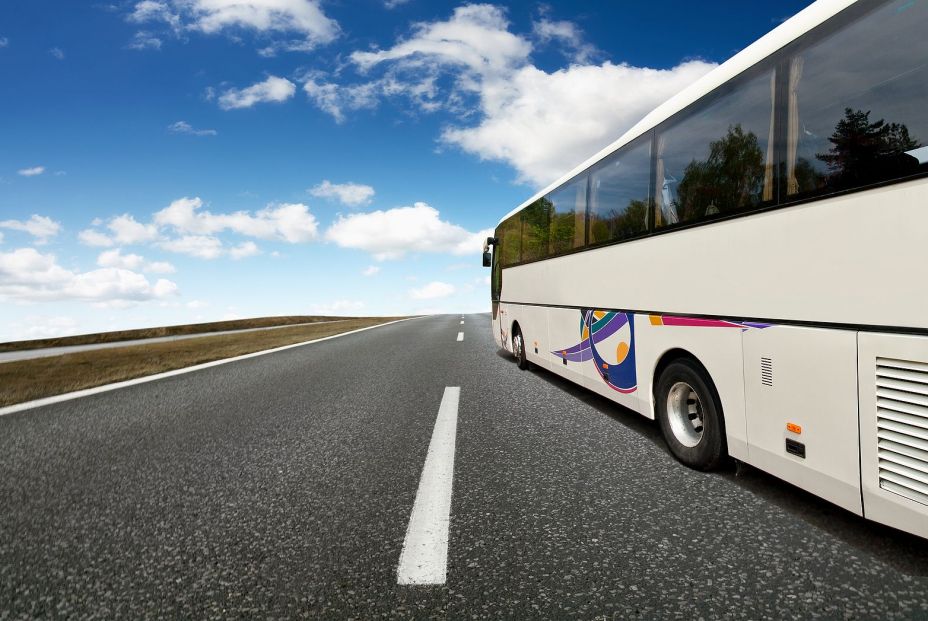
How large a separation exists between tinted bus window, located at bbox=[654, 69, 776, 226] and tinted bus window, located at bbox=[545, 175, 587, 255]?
188 cm

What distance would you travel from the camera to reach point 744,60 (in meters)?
3.71

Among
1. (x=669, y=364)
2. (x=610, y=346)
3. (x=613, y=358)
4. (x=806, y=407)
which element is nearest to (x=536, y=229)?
(x=610, y=346)

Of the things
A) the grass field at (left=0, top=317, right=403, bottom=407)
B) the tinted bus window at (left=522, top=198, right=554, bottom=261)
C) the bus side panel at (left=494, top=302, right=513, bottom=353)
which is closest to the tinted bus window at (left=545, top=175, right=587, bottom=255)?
the tinted bus window at (left=522, top=198, right=554, bottom=261)

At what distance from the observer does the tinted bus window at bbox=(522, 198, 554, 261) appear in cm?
825

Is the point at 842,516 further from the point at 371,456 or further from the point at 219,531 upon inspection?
the point at 219,531

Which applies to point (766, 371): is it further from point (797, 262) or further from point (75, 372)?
point (75, 372)

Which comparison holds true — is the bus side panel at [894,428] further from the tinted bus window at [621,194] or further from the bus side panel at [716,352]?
the tinted bus window at [621,194]

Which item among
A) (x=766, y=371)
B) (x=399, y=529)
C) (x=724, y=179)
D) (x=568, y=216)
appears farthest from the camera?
(x=568, y=216)

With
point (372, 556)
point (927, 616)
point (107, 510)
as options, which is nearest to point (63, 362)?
point (107, 510)

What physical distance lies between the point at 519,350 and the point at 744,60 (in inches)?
263

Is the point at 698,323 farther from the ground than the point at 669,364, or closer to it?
farther from the ground

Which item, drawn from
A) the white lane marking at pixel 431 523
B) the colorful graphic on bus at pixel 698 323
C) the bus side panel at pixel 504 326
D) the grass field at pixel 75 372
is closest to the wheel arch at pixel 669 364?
the colorful graphic on bus at pixel 698 323

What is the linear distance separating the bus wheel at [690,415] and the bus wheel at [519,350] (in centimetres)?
488

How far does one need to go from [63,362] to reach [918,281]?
614 inches
